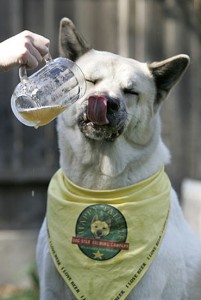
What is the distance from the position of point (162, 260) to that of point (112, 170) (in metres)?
0.53

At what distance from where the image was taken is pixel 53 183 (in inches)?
170

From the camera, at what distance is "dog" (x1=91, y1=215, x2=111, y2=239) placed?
4.07 m

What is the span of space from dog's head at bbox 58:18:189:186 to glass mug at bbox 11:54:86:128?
353mm

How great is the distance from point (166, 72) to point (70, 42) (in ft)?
1.75

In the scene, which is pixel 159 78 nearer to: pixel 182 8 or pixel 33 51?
pixel 33 51

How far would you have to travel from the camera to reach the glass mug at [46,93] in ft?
11.2

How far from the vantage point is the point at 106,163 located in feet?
13.6

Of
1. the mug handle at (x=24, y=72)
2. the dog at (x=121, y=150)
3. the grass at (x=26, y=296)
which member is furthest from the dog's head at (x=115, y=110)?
the grass at (x=26, y=296)

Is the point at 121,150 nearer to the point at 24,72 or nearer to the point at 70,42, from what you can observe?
the point at 70,42

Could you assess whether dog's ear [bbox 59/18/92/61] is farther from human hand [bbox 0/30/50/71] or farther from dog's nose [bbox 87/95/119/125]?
human hand [bbox 0/30/50/71]

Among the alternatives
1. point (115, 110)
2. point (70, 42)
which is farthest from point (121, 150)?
point (70, 42)

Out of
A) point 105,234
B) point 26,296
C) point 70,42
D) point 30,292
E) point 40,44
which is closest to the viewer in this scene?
point 40,44

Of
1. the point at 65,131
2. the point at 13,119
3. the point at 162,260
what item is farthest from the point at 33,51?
the point at 13,119

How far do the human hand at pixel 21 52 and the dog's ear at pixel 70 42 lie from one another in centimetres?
102
